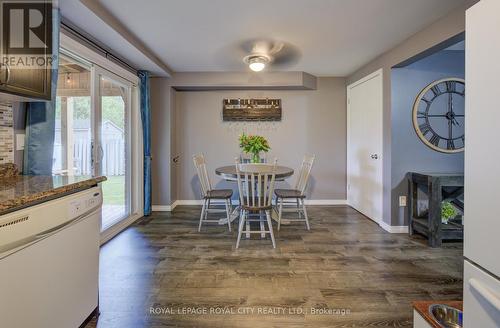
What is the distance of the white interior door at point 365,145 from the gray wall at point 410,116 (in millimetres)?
252

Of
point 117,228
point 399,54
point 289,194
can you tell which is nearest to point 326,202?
point 289,194

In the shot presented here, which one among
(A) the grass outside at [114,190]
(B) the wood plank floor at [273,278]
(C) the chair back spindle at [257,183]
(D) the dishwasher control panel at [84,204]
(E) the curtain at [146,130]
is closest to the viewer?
(D) the dishwasher control panel at [84,204]

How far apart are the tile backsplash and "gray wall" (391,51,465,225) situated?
381 cm

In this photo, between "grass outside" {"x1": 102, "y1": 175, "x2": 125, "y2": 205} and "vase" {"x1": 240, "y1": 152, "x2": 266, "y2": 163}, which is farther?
"vase" {"x1": 240, "y1": 152, "x2": 266, "y2": 163}

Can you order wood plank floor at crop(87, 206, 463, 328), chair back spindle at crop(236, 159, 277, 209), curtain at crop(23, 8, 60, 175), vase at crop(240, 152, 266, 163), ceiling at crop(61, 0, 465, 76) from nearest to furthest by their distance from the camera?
wood plank floor at crop(87, 206, 463, 328)
curtain at crop(23, 8, 60, 175)
ceiling at crop(61, 0, 465, 76)
chair back spindle at crop(236, 159, 277, 209)
vase at crop(240, 152, 266, 163)

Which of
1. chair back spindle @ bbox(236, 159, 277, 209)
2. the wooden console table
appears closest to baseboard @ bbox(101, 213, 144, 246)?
chair back spindle @ bbox(236, 159, 277, 209)

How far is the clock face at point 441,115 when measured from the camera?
327 centimetres

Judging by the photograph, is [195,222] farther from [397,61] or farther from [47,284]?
[397,61]

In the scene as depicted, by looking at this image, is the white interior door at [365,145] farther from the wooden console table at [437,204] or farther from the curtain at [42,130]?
the curtain at [42,130]

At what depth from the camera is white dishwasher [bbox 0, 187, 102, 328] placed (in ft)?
3.26

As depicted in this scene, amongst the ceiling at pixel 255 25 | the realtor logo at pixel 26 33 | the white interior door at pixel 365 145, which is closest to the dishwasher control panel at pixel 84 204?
the realtor logo at pixel 26 33

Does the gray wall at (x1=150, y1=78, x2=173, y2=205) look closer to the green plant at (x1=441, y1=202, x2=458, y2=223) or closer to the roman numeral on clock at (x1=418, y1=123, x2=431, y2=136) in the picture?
the roman numeral on clock at (x1=418, y1=123, x2=431, y2=136)

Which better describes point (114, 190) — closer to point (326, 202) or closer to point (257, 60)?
point (257, 60)

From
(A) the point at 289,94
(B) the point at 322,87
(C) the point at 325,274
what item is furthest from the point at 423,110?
(C) the point at 325,274
